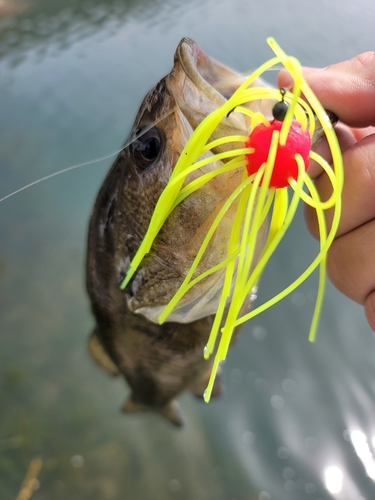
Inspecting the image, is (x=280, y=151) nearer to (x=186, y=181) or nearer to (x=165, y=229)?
(x=186, y=181)

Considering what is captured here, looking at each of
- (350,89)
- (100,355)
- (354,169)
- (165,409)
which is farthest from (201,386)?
(350,89)

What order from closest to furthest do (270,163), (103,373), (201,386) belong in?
(270,163) → (201,386) → (103,373)

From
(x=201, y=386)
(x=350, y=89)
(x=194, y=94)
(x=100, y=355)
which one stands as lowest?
(x=201, y=386)

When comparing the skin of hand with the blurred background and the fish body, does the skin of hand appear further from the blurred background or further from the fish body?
the blurred background

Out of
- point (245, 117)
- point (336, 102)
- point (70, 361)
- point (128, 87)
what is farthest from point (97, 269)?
point (128, 87)

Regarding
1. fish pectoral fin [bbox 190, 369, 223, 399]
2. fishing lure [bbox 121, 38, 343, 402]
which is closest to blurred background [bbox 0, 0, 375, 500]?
fish pectoral fin [bbox 190, 369, 223, 399]

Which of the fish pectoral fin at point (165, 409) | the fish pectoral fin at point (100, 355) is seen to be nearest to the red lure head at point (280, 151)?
the fish pectoral fin at point (100, 355)
